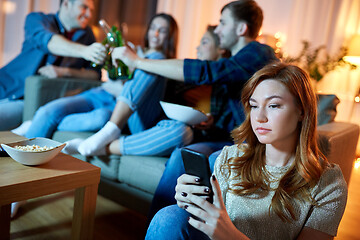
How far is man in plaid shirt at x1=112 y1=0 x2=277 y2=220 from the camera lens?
1388 millimetres

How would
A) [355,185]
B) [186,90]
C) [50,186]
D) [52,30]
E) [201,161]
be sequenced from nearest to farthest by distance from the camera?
1. [201,161]
2. [50,186]
3. [186,90]
4. [52,30]
5. [355,185]

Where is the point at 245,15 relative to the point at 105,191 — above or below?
above

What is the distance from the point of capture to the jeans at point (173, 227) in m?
0.75

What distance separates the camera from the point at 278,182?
2.73ft

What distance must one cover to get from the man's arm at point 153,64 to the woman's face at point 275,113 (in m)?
0.64

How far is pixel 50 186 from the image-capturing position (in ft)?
3.02

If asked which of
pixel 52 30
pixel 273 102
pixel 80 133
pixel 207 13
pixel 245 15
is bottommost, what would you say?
pixel 80 133

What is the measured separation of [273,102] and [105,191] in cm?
103

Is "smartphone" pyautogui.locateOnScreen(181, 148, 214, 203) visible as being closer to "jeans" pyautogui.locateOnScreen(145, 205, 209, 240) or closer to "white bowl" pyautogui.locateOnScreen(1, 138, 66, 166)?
"jeans" pyautogui.locateOnScreen(145, 205, 209, 240)

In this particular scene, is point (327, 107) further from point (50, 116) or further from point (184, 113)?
point (50, 116)

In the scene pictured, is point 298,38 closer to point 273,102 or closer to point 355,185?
point 355,185

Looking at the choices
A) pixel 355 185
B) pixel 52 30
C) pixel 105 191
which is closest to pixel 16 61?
pixel 52 30

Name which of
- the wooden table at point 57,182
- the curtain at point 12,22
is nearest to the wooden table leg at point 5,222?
the wooden table at point 57,182

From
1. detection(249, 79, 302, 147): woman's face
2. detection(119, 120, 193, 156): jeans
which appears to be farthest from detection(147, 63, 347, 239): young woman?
detection(119, 120, 193, 156): jeans
